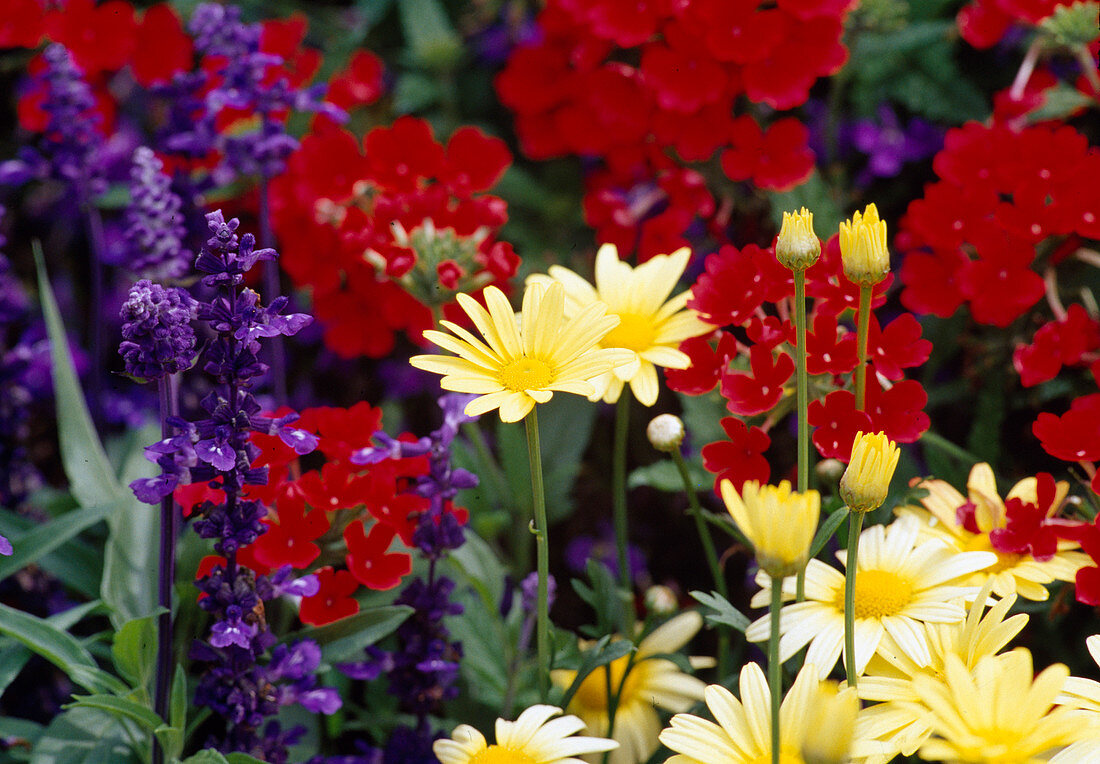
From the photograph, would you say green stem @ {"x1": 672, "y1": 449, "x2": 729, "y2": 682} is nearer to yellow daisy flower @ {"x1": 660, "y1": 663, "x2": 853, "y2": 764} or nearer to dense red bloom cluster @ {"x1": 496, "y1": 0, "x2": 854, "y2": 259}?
yellow daisy flower @ {"x1": 660, "y1": 663, "x2": 853, "y2": 764}

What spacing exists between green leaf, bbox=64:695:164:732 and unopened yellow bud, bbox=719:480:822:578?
63cm

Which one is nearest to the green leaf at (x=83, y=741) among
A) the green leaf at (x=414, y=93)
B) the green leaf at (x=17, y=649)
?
the green leaf at (x=17, y=649)

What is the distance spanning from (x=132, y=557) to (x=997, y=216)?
3.99 feet

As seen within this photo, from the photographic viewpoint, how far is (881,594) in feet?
2.90

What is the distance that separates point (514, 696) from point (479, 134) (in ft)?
2.98

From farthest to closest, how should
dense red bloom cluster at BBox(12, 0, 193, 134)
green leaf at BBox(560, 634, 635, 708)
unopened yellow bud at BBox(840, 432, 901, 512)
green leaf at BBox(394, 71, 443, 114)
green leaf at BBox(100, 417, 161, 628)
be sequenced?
green leaf at BBox(394, 71, 443, 114) < dense red bloom cluster at BBox(12, 0, 193, 134) < green leaf at BBox(100, 417, 161, 628) < green leaf at BBox(560, 634, 635, 708) < unopened yellow bud at BBox(840, 432, 901, 512)

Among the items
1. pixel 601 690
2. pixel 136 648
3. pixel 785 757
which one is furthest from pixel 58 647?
pixel 785 757

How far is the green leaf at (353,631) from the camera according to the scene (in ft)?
3.40

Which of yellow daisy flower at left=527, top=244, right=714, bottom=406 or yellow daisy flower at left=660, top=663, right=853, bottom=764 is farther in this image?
yellow daisy flower at left=527, top=244, right=714, bottom=406

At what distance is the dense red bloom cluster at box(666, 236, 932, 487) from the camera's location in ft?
3.19

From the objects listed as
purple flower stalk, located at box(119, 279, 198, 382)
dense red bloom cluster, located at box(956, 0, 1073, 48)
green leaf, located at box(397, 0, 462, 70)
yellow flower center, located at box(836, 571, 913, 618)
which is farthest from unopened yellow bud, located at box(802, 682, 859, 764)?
green leaf, located at box(397, 0, 462, 70)

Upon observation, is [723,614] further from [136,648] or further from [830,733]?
[136,648]

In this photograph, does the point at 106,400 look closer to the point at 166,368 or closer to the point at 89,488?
the point at 89,488

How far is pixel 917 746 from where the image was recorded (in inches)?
28.7
